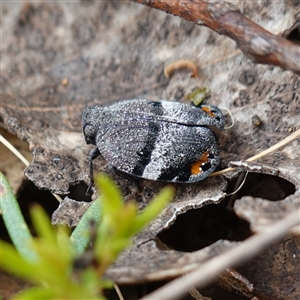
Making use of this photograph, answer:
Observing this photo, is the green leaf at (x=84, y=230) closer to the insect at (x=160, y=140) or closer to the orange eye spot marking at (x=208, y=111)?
the insect at (x=160, y=140)

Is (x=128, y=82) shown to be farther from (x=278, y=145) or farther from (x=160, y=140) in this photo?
(x=278, y=145)

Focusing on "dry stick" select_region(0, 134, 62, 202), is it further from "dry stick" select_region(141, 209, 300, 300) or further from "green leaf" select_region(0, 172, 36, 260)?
"dry stick" select_region(141, 209, 300, 300)

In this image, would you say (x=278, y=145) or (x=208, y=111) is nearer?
(x=278, y=145)

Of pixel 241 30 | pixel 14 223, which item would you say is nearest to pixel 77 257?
pixel 14 223

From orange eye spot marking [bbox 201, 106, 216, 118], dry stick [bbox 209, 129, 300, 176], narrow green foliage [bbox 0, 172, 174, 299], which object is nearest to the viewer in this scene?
narrow green foliage [bbox 0, 172, 174, 299]

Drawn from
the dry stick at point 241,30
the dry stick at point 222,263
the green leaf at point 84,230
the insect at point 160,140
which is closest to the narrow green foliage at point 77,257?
the dry stick at point 222,263

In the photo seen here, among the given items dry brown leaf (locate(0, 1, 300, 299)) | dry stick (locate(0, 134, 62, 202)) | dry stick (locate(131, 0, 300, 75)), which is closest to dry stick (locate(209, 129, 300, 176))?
dry brown leaf (locate(0, 1, 300, 299))
